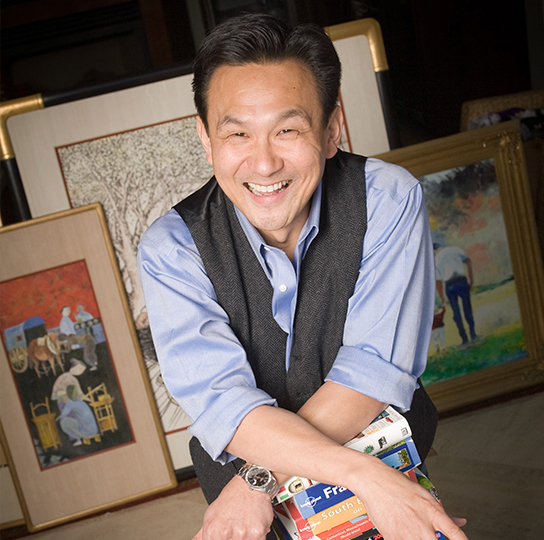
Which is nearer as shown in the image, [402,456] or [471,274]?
[402,456]

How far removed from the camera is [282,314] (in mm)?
1354

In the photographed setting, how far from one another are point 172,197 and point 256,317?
3.56 ft

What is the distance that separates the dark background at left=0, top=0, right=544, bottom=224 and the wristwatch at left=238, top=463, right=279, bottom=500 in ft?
10.5

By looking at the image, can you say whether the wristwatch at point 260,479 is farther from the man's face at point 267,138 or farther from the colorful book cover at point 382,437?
the man's face at point 267,138

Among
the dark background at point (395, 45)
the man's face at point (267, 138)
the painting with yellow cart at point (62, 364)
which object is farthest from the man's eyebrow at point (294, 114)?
the dark background at point (395, 45)

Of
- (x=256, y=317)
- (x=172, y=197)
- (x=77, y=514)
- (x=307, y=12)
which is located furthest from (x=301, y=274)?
(x=307, y=12)

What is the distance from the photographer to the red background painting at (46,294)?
226 centimetres

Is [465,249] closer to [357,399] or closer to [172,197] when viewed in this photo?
[172,197]

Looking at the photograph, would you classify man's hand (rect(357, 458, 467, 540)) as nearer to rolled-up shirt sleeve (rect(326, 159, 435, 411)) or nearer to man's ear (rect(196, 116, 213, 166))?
rolled-up shirt sleeve (rect(326, 159, 435, 411))

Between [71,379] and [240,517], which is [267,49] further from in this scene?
[71,379]

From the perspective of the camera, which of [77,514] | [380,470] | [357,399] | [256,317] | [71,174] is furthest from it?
[77,514]

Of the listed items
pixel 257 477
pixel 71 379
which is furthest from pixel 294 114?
pixel 71 379

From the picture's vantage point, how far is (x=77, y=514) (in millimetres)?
2381

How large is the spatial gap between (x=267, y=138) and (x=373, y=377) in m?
0.58
